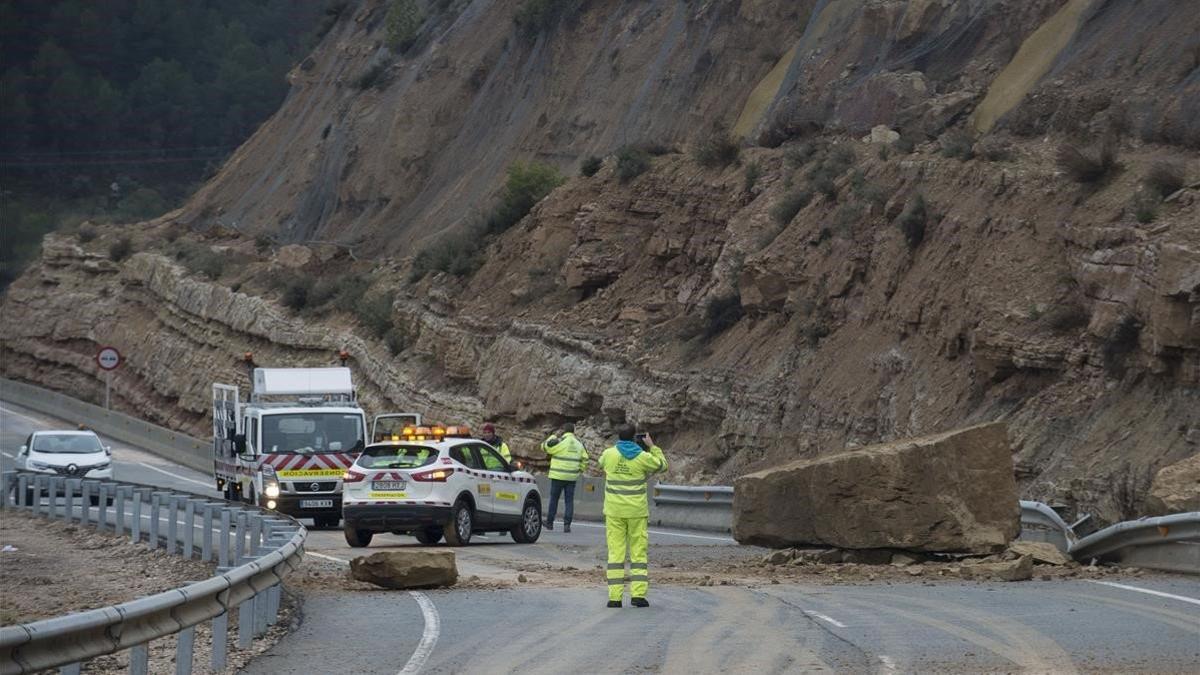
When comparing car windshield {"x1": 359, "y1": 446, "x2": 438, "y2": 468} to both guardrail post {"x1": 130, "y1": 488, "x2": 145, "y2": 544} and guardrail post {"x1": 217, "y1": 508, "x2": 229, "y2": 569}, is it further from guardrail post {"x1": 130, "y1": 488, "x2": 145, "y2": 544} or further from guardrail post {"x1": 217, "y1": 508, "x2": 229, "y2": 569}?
guardrail post {"x1": 217, "y1": 508, "x2": 229, "y2": 569}

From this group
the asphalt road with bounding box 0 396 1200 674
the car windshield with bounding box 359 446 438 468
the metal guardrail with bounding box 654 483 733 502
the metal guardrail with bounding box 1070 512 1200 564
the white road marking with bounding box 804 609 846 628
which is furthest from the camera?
the metal guardrail with bounding box 654 483 733 502

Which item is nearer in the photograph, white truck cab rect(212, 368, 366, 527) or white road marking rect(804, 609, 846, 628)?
white road marking rect(804, 609, 846, 628)

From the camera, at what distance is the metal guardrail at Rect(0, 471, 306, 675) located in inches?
330

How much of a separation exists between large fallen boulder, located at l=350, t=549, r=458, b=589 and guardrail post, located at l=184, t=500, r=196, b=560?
455cm

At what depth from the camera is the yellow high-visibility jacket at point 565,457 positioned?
2766cm

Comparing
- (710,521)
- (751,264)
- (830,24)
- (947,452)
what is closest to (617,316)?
(751,264)

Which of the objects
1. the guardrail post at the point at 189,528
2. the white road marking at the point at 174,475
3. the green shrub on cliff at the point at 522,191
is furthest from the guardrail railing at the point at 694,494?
the green shrub on cliff at the point at 522,191

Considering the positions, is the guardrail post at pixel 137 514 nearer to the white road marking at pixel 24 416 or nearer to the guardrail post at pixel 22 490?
the guardrail post at pixel 22 490

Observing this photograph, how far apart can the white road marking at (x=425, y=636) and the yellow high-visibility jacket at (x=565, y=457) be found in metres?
11.2

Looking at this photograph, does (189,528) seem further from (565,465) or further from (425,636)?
(425,636)

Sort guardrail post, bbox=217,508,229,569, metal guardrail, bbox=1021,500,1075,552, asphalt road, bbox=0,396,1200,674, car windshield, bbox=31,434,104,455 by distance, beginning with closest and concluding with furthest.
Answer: asphalt road, bbox=0,396,1200,674 → guardrail post, bbox=217,508,229,569 → metal guardrail, bbox=1021,500,1075,552 → car windshield, bbox=31,434,104,455

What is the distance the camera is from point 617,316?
39375mm

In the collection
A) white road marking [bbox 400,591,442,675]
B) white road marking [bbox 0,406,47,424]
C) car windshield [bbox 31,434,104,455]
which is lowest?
white road marking [bbox 400,591,442,675]

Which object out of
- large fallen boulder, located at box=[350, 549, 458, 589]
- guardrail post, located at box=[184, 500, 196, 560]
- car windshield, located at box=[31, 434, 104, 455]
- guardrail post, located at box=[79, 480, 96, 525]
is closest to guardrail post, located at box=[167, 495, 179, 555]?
guardrail post, located at box=[184, 500, 196, 560]
